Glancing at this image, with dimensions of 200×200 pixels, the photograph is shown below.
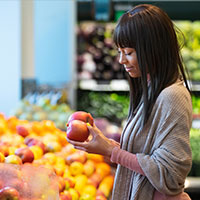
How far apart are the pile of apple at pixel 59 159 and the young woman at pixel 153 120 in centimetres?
40

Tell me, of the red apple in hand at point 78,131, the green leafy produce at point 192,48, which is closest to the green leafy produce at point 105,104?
the green leafy produce at point 192,48

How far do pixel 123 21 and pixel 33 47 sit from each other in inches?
131

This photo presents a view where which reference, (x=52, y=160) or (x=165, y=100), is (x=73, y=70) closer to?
(x=52, y=160)

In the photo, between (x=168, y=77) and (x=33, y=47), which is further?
(x=33, y=47)

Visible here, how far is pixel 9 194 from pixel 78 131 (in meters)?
0.33

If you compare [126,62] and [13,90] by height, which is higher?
[126,62]

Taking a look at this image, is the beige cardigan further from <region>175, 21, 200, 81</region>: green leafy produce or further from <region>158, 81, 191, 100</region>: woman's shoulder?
<region>175, 21, 200, 81</region>: green leafy produce

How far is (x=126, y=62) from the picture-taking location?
1328 mm

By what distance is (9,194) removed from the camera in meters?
1.18

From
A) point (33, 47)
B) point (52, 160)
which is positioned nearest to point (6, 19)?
point (33, 47)

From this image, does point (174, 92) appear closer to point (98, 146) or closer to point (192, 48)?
point (98, 146)

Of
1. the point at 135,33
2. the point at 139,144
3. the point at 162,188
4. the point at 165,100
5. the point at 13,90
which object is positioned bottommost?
the point at 13,90

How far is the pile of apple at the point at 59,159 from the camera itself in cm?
171

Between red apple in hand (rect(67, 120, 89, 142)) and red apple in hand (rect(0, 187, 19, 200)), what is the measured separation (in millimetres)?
288
